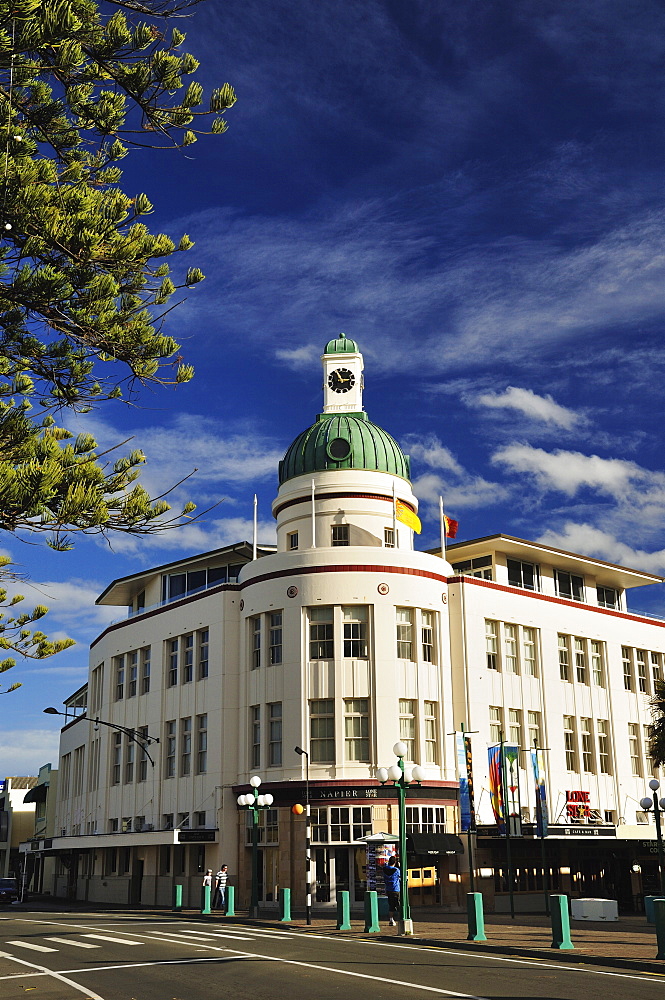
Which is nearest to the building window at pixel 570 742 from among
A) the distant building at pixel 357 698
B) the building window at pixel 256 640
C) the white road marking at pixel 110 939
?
the distant building at pixel 357 698

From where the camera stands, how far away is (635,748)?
52.2 m

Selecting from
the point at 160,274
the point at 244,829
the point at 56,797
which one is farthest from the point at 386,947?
the point at 56,797

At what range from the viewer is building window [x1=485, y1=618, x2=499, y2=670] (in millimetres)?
46800

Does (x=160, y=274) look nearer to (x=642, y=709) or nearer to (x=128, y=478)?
(x=128, y=478)

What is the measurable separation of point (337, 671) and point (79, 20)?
33.0 meters

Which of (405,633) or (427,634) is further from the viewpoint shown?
(427,634)

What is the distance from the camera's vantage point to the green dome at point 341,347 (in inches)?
2074

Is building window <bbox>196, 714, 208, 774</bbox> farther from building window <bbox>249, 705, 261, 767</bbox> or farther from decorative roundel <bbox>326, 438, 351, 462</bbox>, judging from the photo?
decorative roundel <bbox>326, 438, 351, 462</bbox>

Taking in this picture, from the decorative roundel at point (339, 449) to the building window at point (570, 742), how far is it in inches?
631

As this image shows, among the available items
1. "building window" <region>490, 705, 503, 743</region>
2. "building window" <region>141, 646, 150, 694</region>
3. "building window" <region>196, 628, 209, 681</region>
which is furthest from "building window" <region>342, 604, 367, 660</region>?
"building window" <region>141, 646, 150, 694</region>

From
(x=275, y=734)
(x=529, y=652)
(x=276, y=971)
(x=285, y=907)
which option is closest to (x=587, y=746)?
(x=529, y=652)

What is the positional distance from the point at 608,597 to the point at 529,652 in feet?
36.3

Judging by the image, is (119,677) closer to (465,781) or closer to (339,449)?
(339,449)

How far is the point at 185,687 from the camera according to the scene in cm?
4847
